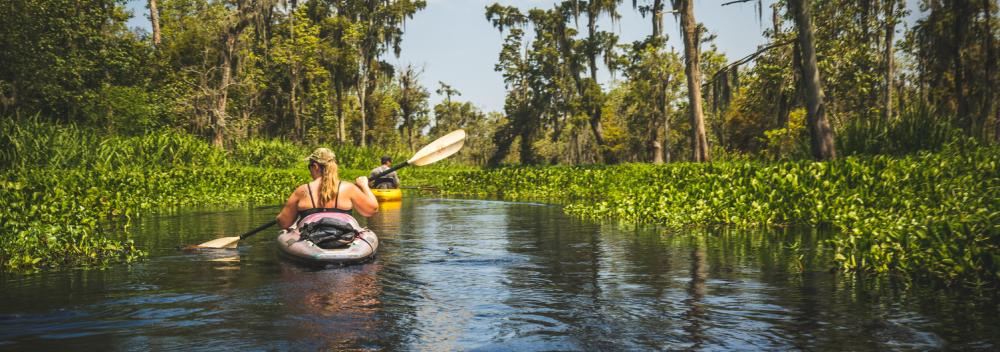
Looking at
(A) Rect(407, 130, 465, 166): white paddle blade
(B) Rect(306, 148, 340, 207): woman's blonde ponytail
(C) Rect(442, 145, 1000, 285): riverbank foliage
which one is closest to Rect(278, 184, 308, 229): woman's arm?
(B) Rect(306, 148, 340, 207): woman's blonde ponytail

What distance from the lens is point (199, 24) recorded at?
45.6 metres

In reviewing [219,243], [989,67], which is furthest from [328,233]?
[989,67]

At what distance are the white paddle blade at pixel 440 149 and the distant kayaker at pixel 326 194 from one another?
265cm

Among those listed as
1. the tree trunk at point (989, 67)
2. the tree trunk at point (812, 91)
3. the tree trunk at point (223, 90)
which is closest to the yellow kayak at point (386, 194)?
the tree trunk at point (812, 91)

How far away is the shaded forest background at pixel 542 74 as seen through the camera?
16312 millimetres

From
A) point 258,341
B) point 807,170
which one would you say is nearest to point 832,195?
point 807,170

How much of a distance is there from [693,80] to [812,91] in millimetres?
12414

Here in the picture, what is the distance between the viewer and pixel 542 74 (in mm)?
48094

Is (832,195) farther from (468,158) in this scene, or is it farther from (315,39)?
(468,158)

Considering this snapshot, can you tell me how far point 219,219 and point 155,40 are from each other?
1137 inches

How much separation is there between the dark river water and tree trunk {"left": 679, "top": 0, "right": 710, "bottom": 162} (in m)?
16.4

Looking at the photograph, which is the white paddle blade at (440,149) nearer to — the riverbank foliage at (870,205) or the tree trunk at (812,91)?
the riverbank foliage at (870,205)

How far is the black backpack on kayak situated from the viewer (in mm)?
9547

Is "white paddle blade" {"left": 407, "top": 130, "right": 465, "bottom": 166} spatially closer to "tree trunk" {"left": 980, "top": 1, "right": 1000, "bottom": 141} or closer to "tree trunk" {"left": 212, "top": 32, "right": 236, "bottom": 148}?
"tree trunk" {"left": 980, "top": 1, "right": 1000, "bottom": 141}
